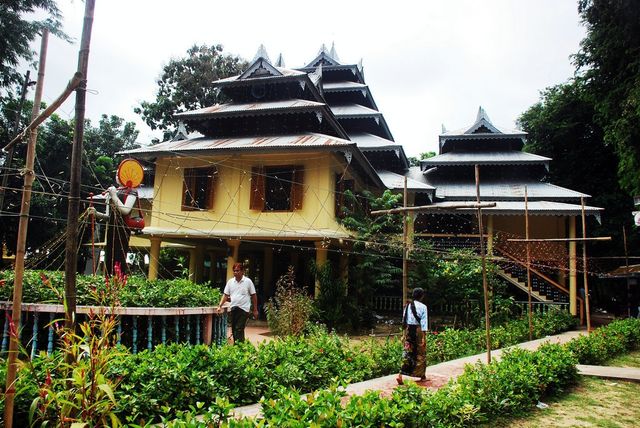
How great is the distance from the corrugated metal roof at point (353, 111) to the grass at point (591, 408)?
1650cm

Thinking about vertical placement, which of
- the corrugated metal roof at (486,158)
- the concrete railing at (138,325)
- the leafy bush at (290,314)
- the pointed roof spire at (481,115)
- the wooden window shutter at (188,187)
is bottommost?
the leafy bush at (290,314)

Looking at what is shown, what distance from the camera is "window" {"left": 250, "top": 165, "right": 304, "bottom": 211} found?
588 inches

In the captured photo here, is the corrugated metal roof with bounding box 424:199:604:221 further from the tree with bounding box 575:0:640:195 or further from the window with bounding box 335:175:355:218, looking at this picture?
the window with bounding box 335:175:355:218

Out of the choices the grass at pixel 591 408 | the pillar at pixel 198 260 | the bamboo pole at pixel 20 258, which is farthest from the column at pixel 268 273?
the bamboo pole at pixel 20 258

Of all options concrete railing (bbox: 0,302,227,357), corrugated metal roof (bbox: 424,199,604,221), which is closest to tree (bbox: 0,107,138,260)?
concrete railing (bbox: 0,302,227,357)

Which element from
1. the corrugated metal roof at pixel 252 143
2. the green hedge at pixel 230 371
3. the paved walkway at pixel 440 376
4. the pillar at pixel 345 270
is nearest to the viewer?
→ the green hedge at pixel 230 371

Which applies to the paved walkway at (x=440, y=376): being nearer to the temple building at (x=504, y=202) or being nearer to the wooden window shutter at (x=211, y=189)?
the temple building at (x=504, y=202)

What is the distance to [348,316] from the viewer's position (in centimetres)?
1418

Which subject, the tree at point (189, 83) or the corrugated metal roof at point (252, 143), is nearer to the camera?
the corrugated metal roof at point (252, 143)

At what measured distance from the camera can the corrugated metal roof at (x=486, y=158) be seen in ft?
68.4

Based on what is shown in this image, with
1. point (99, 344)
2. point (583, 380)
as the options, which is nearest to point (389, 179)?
point (583, 380)

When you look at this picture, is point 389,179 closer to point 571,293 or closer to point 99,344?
point 571,293

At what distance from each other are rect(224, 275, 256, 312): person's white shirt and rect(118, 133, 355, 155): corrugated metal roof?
6204 millimetres

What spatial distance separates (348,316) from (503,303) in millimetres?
5119
